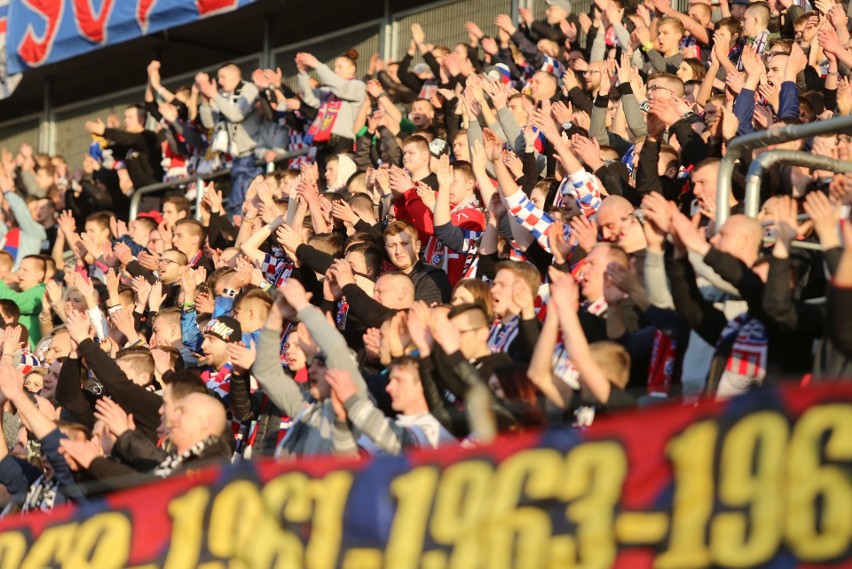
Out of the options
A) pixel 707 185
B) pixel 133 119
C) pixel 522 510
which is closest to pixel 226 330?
pixel 707 185

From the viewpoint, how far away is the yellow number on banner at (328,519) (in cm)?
536

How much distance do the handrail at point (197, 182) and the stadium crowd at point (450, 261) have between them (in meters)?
0.08

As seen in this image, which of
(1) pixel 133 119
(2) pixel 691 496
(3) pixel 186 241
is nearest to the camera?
(2) pixel 691 496

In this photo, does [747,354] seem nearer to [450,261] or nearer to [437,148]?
[450,261]

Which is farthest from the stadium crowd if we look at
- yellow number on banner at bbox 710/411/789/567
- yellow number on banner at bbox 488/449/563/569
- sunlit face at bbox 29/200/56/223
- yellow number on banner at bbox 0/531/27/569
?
sunlit face at bbox 29/200/56/223

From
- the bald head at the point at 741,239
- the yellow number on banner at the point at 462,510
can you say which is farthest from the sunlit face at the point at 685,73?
the yellow number on banner at the point at 462,510

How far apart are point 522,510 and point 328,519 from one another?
872mm

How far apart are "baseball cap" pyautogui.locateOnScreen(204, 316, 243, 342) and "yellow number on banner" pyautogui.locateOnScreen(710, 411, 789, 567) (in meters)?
5.00

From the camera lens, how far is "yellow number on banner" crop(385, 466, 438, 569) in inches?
201

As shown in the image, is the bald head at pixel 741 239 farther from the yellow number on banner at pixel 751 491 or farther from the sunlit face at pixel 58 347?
the sunlit face at pixel 58 347

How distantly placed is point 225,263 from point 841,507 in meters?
7.70

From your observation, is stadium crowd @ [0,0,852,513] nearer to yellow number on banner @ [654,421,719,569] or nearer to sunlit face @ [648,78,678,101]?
sunlit face @ [648,78,678,101]

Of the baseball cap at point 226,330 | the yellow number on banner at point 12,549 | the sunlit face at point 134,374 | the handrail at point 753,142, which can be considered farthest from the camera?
the sunlit face at point 134,374

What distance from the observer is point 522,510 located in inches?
190
